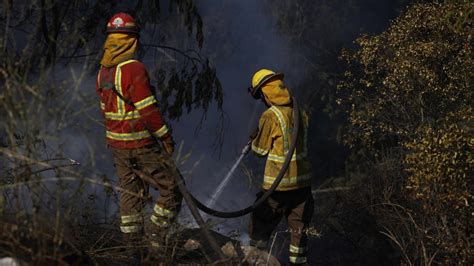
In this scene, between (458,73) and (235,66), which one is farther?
(235,66)

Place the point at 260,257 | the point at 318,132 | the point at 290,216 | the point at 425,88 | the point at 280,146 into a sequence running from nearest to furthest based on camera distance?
the point at 260,257 < the point at 280,146 < the point at 290,216 < the point at 425,88 < the point at 318,132

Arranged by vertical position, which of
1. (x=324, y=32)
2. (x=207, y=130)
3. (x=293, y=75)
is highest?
(x=324, y=32)

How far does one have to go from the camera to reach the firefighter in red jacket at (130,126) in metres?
4.14

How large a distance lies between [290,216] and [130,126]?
155 cm

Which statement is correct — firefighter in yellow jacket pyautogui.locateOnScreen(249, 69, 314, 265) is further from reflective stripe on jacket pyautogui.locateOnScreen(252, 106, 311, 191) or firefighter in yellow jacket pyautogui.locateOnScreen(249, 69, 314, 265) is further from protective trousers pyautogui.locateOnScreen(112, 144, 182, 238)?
protective trousers pyautogui.locateOnScreen(112, 144, 182, 238)

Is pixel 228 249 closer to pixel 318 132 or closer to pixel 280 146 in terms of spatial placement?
pixel 280 146

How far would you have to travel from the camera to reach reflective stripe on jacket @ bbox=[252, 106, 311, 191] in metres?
4.97

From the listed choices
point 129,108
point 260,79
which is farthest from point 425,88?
point 129,108

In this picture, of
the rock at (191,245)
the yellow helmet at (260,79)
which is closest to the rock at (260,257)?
the rock at (191,245)

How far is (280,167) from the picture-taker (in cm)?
500

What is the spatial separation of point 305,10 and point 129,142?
19723mm

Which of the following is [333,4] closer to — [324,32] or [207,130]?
[324,32]

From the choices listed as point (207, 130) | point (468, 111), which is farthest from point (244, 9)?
point (468, 111)

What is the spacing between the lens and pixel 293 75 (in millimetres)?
23688
